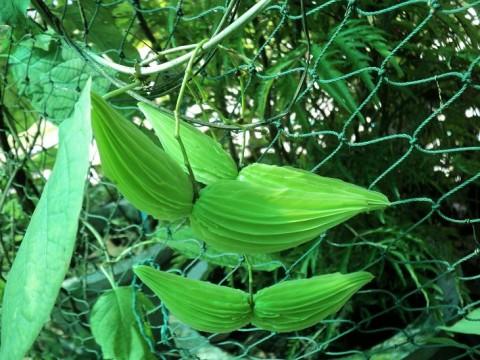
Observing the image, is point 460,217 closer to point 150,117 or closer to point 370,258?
point 370,258

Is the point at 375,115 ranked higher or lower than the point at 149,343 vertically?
higher

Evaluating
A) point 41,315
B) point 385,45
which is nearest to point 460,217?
point 385,45

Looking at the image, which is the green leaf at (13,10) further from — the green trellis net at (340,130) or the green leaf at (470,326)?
the green leaf at (470,326)

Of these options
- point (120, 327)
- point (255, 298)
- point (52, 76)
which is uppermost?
point (52, 76)

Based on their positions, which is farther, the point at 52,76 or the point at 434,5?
the point at 52,76

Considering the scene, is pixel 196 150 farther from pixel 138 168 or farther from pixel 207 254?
pixel 207 254

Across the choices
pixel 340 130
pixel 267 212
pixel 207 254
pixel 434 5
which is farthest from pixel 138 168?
pixel 340 130

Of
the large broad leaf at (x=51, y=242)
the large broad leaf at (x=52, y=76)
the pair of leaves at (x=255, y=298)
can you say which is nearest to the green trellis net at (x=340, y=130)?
the large broad leaf at (x=52, y=76)
